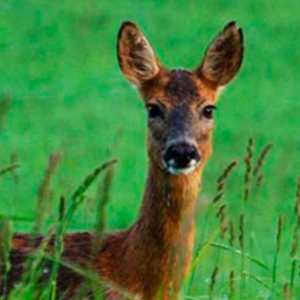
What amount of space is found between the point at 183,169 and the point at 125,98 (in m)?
6.68

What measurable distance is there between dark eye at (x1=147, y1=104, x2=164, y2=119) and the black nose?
11.3 inches

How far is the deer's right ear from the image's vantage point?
8.89 metres

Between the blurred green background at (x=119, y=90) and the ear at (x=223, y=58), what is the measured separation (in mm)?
2931

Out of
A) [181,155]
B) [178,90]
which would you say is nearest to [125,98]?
[178,90]

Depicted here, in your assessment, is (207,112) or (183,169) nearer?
(183,169)

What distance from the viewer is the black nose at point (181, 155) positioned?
812 centimetres

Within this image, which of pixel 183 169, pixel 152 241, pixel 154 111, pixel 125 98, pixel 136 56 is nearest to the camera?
pixel 183 169

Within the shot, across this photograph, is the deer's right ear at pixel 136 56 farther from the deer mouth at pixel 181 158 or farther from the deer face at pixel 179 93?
the deer mouth at pixel 181 158

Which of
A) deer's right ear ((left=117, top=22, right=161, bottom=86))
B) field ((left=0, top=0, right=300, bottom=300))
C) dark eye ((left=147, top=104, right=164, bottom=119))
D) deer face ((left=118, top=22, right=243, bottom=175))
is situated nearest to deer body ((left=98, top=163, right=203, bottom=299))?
deer face ((left=118, top=22, right=243, bottom=175))

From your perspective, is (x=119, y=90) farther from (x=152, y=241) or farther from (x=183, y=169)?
(x=183, y=169)

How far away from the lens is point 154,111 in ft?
28.1

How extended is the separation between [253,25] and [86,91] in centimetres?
183

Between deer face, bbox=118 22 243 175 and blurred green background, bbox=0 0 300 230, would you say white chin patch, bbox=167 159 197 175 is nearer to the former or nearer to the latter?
deer face, bbox=118 22 243 175

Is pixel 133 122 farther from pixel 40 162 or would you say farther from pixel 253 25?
pixel 253 25
